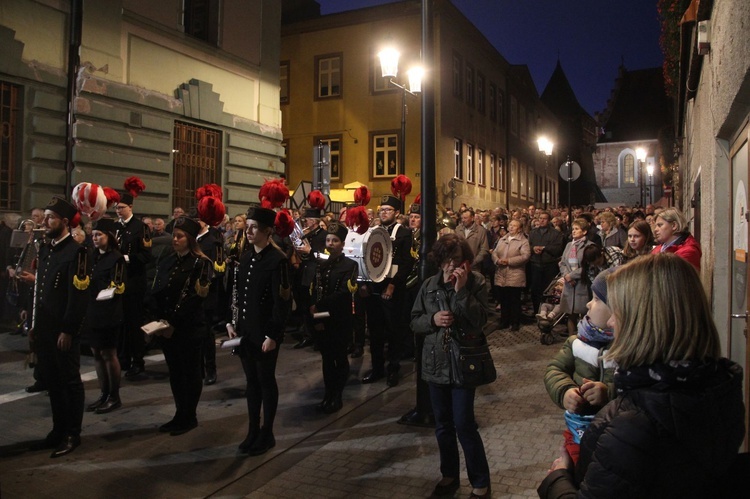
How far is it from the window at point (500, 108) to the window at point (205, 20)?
2321cm

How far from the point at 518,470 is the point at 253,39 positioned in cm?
1631

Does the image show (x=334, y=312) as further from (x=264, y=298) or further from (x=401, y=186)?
(x=401, y=186)

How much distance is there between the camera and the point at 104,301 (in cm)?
684

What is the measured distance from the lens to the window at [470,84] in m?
31.7

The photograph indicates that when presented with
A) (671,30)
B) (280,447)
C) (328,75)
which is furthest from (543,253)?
(328,75)

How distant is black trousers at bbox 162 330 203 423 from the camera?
6.23m

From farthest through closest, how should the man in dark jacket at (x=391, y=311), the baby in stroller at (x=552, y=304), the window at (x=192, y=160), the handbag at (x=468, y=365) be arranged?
1. the window at (x=192, y=160)
2. the baby in stroller at (x=552, y=304)
3. the man in dark jacket at (x=391, y=311)
4. the handbag at (x=468, y=365)

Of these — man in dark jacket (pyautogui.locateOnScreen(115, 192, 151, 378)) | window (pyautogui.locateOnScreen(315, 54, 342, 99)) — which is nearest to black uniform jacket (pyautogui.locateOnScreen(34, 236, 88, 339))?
man in dark jacket (pyautogui.locateOnScreen(115, 192, 151, 378))

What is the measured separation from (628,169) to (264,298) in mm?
69665

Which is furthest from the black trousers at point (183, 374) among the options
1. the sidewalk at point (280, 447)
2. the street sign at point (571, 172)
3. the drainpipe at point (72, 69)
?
the street sign at point (571, 172)

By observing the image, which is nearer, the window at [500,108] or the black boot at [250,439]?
the black boot at [250,439]

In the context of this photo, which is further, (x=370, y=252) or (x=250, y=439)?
(x=370, y=252)

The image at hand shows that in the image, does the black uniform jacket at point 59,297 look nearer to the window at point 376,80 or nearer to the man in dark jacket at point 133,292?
the man in dark jacket at point 133,292

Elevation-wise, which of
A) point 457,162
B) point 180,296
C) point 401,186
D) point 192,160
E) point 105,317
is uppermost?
point 457,162
